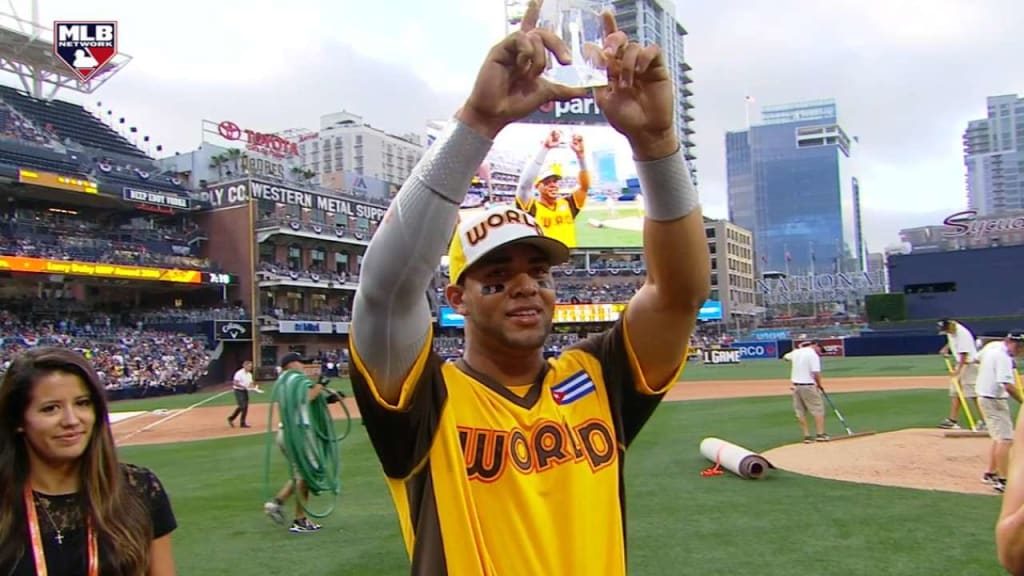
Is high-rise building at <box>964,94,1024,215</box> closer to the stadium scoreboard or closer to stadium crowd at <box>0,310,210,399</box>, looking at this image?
the stadium scoreboard

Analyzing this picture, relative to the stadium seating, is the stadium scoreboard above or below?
below

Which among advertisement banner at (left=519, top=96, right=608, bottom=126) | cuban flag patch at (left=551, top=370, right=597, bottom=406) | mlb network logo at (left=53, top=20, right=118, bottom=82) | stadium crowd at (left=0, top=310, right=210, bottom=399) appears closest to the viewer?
cuban flag patch at (left=551, top=370, right=597, bottom=406)

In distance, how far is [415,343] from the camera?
1.86 metres

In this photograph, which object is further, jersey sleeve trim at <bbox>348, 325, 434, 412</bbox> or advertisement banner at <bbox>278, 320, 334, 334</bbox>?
advertisement banner at <bbox>278, 320, 334, 334</bbox>

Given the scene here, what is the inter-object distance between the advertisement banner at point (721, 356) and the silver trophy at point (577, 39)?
4264 centimetres

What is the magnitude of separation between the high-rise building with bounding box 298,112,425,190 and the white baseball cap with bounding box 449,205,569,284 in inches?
4340

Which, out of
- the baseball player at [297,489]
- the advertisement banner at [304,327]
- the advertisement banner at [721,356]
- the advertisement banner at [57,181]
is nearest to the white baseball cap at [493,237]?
the baseball player at [297,489]

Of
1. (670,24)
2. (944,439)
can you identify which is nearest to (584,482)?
(944,439)

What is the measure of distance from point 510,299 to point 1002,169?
129661mm

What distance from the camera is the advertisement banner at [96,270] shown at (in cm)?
3478

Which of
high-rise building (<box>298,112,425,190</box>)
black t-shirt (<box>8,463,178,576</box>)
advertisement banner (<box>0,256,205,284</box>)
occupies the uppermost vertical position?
high-rise building (<box>298,112,425,190</box>)

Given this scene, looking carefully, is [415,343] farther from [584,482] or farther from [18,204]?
[18,204]

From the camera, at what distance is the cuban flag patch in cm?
212

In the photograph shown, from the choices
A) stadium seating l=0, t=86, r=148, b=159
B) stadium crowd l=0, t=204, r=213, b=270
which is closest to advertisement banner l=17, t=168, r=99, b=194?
stadium crowd l=0, t=204, r=213, b=270
